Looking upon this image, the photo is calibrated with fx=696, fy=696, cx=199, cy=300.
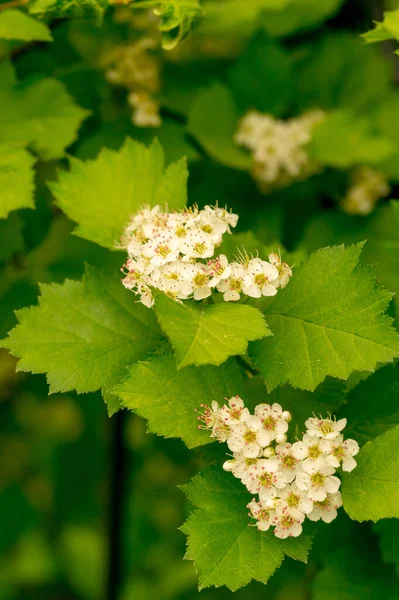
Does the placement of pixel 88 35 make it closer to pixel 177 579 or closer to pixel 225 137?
pixel 225 137

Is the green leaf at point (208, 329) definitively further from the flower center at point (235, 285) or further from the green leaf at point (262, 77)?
the green leaf at point (262, 77)

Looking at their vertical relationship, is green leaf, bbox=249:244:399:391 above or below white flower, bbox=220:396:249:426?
above

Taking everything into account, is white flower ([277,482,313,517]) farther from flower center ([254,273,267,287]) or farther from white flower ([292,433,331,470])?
flower center ([254,273,267,287])

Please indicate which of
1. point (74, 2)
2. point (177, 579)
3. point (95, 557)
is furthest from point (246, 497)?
point (95, 557)

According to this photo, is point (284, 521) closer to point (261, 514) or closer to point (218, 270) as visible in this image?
point (261, 514)

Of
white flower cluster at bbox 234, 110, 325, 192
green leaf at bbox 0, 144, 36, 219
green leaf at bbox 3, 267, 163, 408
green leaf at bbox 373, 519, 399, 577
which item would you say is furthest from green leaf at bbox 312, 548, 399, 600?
white flower cluster at bbox 234, 110, 325, 192
